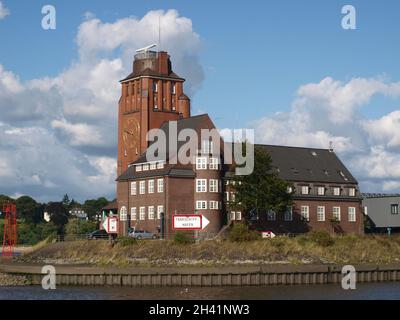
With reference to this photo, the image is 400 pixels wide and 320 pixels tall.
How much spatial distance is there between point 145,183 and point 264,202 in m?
16.6

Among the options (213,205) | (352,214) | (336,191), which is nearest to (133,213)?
(213,205)

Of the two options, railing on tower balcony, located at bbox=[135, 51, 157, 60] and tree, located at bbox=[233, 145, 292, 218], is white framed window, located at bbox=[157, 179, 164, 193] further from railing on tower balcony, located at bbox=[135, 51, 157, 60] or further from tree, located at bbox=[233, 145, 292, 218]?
railing on tower balcony, located at bbox=[135, 51, 157, 60]

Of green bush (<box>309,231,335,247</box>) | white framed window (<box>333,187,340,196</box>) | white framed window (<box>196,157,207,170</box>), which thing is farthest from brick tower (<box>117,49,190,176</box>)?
green bush (<box>309,231,335,247</box>)

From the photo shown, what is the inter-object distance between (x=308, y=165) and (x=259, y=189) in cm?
2236

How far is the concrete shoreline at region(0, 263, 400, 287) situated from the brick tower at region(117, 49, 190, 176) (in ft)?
143

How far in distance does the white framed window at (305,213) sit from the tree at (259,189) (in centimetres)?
1385

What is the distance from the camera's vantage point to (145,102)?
352 feet

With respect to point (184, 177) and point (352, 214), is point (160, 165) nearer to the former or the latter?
point (184, 177)

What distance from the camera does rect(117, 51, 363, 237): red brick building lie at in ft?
306

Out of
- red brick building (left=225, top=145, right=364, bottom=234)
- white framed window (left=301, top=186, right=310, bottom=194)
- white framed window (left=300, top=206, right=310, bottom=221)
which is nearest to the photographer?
red brick building (left=225, top=145, right=364, bottom=234)

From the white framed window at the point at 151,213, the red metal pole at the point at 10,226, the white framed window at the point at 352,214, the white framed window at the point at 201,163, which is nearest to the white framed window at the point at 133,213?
the white framed window at the point at 151,213

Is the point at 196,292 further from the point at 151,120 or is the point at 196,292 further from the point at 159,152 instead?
the point at 151,120

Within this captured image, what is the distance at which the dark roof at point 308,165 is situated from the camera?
109m

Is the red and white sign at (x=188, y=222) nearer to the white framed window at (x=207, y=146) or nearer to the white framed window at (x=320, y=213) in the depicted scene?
the white framed window at (x=207, y=146)
